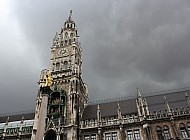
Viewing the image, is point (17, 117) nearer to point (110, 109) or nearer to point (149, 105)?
point (110, 109)

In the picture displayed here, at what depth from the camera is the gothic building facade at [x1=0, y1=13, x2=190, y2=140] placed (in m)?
36.7

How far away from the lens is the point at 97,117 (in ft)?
134

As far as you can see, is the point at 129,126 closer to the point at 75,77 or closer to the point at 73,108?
the point at 73,108

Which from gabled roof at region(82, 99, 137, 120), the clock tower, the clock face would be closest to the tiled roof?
the clock tower

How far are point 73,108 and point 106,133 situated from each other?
833 centimetres

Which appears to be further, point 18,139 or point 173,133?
point 18,139

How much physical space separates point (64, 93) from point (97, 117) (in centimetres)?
916

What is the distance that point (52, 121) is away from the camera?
40.7 metres

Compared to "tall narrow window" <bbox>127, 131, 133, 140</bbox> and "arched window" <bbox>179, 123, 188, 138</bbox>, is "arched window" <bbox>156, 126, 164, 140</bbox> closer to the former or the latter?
"arched window" <bbox>179, 123, 188, 138</bbox>

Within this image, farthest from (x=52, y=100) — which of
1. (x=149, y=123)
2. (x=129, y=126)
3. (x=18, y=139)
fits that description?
(x=149, y=123)

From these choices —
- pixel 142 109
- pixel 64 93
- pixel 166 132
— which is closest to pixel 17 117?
pixel 64 93

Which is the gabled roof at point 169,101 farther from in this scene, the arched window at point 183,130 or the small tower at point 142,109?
the arched window at point 183,130

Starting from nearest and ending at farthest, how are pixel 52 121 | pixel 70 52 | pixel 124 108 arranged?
pixel 52 121, pixel 124 108, pixel 70 52

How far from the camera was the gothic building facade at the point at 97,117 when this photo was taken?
3672 cm
